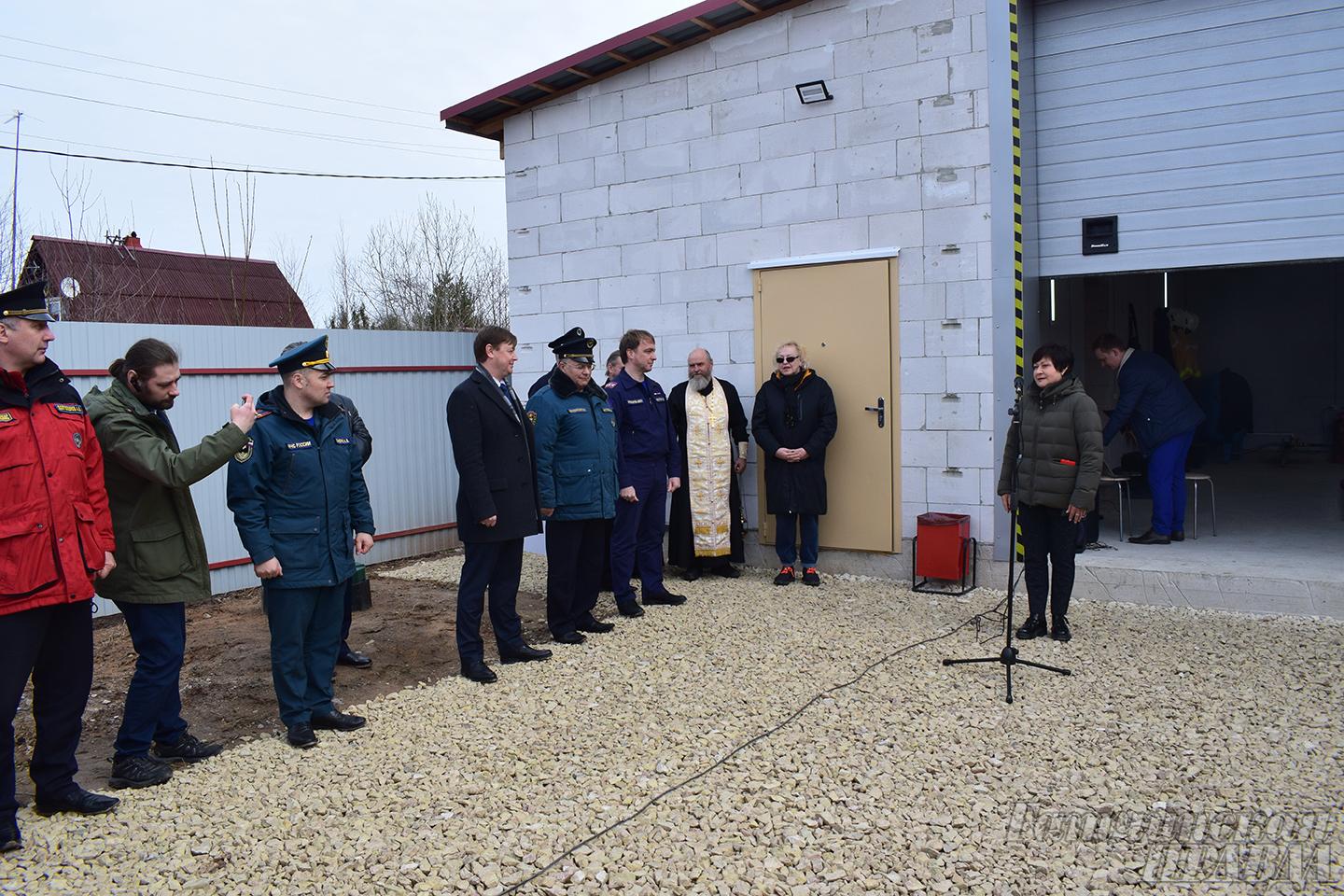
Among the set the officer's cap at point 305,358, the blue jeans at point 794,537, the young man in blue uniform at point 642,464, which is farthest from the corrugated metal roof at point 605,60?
the officer's cap at point 305,358

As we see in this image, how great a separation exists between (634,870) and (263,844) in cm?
132

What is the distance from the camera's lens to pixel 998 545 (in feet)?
24.5

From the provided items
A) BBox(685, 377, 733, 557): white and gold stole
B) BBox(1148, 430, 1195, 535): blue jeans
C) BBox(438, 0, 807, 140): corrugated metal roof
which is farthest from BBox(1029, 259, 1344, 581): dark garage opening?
BBox(438, 0, 807, 140): corrugated metal roof

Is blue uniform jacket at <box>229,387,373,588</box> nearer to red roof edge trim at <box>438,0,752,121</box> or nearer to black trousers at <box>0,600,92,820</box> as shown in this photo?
black trousers at <box>0,600,92,820</box>

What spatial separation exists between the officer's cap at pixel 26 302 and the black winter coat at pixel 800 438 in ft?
16.7

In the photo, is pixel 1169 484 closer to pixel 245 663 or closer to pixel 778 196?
pixel 778 196

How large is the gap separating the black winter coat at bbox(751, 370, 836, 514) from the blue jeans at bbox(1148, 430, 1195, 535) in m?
2.59

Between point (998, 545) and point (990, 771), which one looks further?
point (998, 545)

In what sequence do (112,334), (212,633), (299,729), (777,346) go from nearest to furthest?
1. (299,729)
2. (212,633)
3. (112,334)
4. (777,346)

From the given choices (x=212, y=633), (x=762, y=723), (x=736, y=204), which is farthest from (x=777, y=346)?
(x=212, y=633)

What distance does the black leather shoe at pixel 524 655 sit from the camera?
5805 millimetres

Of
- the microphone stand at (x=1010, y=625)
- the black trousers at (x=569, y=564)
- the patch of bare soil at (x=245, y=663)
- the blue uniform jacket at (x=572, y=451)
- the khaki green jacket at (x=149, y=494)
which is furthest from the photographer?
the black trousers at (x=569, y=564)

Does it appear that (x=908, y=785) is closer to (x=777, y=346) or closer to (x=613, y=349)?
(x=777, y=346)

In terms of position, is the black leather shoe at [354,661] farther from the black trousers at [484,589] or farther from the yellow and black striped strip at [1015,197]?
the yellow and black striped strip at [1015,197]
